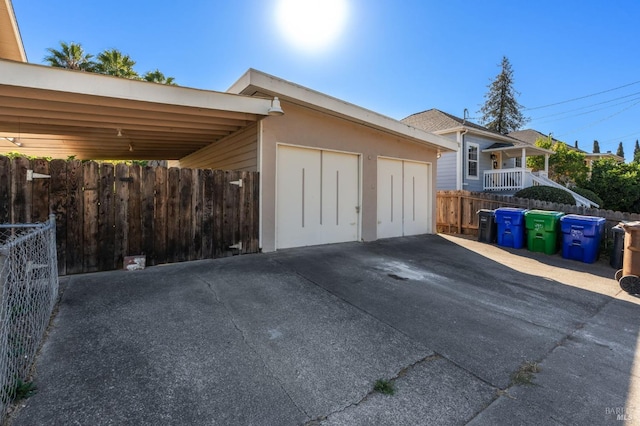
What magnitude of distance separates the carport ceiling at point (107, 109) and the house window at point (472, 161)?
12218 mm

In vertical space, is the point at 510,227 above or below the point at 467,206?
below

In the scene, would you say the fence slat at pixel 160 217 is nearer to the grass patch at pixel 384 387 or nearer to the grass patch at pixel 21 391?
the grass patch at pixel 21 391

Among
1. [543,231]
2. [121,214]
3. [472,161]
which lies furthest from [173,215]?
[472,161]

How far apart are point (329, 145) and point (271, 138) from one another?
148 cm

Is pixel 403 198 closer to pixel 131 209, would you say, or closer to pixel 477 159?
pixel 131 209

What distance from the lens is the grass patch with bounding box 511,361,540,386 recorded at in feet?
7.65

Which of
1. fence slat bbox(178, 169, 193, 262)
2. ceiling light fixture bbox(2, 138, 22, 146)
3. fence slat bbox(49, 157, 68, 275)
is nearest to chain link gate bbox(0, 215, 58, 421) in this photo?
fence slat bbox(49, 157, 68, 275)

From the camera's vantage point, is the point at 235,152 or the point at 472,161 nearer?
the point at 235,152

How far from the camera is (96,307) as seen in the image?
330 cm

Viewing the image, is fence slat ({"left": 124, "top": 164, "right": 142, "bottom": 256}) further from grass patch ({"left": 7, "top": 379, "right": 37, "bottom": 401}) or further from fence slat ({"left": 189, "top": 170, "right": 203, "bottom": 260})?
grass patch ({"left": 7, "top": 379, "right": 37, "bottom": 401})

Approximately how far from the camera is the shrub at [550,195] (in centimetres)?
1107

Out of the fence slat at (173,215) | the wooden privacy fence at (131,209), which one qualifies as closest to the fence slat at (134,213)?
the wooden privacy fence at (131,209)

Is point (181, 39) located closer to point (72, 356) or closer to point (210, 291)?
point (210, 291)

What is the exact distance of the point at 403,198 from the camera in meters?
8.52
